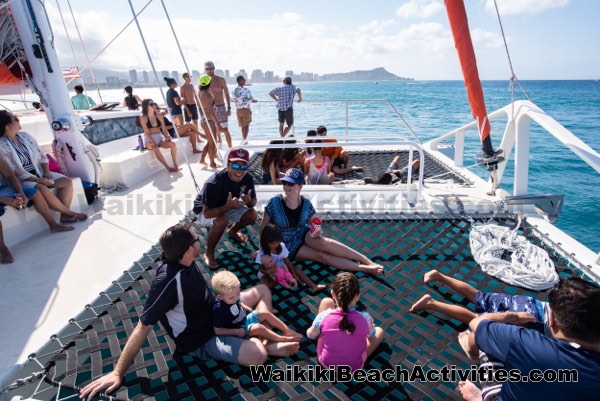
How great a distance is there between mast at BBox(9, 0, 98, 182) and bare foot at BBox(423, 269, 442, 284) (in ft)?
16.2

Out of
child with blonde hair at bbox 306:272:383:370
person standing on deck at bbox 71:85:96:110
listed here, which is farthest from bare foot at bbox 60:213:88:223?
person standing on deck at bbox 71:85:96:110

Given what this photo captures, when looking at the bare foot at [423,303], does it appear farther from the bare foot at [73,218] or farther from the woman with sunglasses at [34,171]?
the bare foot at [73,218]

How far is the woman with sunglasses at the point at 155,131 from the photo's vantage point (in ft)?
21.6

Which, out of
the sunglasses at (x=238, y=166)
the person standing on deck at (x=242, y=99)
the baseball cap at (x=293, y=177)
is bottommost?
the baseball cap at (x=293, y=177)

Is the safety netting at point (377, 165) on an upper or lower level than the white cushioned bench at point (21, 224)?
lower

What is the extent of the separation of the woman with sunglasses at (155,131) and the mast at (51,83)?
5.06 feet

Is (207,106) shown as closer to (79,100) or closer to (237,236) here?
(237,236)

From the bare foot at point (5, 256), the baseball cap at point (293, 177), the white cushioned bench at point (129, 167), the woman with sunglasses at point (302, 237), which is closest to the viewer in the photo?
the baseball cap at point (293, 177)

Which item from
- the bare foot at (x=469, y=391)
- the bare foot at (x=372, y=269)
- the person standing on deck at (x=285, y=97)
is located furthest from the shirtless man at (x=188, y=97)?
the bare foot at (x=469, y=391)

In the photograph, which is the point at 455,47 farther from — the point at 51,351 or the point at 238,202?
the point at 51,351

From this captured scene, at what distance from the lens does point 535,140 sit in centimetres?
1827

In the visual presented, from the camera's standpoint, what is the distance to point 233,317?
2270 millimetres

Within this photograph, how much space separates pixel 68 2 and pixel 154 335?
862cm

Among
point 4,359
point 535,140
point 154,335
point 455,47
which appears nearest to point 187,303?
point 154,335
